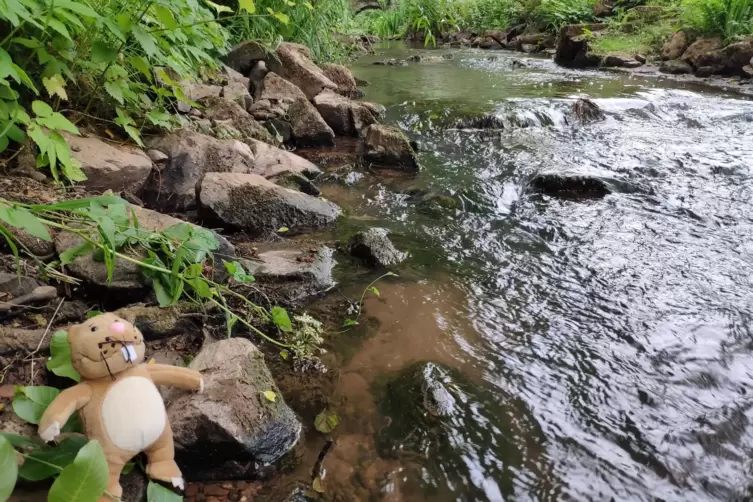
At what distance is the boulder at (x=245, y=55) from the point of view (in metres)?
6.40

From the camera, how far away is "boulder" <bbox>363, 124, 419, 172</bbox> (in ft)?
17.0

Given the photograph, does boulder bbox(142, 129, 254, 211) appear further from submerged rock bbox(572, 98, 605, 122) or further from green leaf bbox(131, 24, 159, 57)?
submerged rock bbox(572, 98, 605, 122)

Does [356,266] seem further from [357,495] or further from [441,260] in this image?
[357,495]

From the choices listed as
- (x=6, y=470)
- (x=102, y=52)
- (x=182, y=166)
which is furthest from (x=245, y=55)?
(x=6, y=470)

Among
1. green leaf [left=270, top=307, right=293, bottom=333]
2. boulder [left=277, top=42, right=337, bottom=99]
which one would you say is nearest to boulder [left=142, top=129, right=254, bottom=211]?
green leaf [left=270, top=307, right=293, bottom=333]

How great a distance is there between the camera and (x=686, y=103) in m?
7.69

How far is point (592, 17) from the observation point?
48.2ft

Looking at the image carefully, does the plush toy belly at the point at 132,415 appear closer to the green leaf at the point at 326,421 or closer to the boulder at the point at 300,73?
the green leaf at the point at 326,421

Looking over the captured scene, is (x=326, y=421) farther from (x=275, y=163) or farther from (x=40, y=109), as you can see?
(x=275, y=163)

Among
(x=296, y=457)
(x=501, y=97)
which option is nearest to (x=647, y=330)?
(x=296, y=457)

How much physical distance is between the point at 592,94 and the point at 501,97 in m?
1.70

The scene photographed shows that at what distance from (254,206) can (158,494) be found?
2.37 meters

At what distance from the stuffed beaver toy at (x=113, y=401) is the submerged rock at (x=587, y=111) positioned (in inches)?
279

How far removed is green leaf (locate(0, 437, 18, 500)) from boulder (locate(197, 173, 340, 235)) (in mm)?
2420
